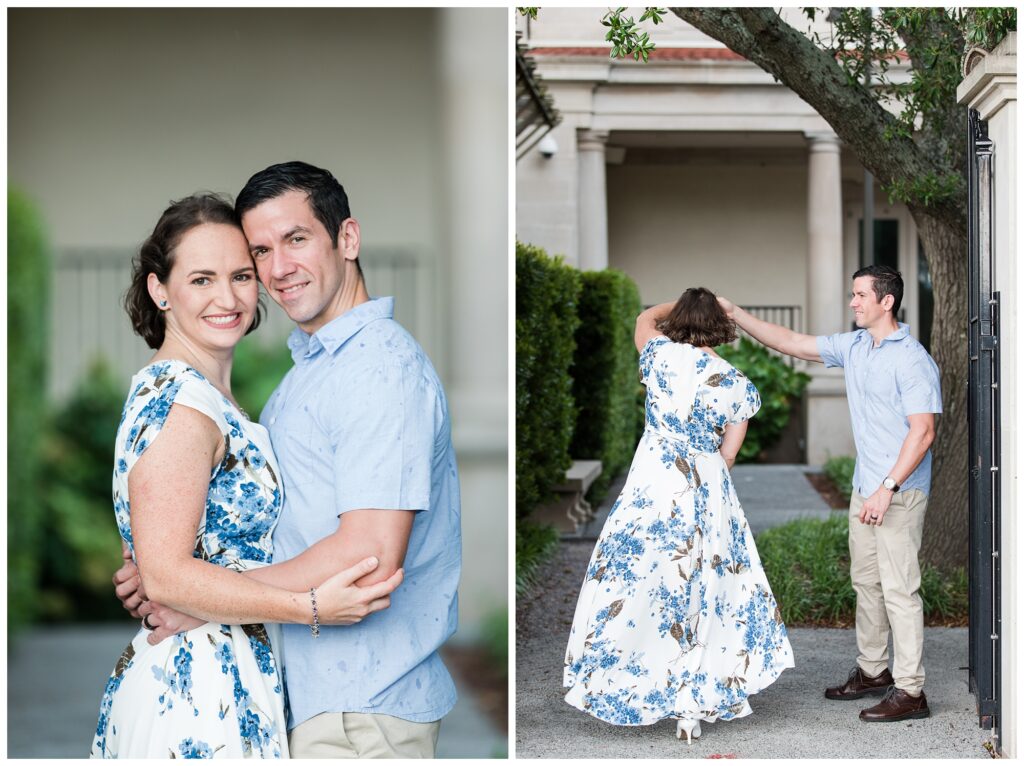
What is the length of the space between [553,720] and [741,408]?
1.28 metres

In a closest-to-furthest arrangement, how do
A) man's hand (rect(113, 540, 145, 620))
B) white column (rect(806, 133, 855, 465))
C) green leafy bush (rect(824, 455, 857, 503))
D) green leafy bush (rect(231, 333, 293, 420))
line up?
man's hand (rect(113, 540, 145, 620)) < green leafy bush (rect(231, 333, 293, 420)) < green leafy bush (rect(824, 455, 857, 503)) < white column (rect(806, 133, 855, 465))

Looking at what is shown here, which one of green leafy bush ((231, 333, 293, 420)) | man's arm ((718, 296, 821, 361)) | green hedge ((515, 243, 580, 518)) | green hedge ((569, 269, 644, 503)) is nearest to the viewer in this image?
man's arm ((718, 296, 821, 361))

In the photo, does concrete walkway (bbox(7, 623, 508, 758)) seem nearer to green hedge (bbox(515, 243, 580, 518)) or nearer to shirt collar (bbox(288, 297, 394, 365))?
green hedge (bbox(515, 243, 580, 518))

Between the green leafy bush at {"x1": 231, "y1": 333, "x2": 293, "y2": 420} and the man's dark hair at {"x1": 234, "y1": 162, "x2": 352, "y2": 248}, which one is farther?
the green leafy bush at {"x1": 231, "y1": 333, "x2": 293, "y2": 420}

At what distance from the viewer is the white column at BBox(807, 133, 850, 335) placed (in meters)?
11.2

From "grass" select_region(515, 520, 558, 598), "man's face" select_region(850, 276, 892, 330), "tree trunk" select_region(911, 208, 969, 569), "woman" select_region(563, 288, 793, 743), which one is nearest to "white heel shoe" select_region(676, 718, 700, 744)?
"woman" select_region(563, 288, 793, 743)

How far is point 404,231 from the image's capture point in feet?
21.2

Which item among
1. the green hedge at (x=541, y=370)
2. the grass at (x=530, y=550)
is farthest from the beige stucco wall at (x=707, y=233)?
the grass at (x=530, y=550)

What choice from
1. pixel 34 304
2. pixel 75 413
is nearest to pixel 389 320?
pixel 34 304

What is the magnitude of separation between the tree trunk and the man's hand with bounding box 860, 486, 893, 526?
1.79 metres

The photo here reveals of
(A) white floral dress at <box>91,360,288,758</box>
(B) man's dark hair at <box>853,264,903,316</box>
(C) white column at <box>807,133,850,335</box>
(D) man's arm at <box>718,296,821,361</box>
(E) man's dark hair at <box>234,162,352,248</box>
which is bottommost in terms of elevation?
(A) white floral dress at <box>91,360,288,758</box>

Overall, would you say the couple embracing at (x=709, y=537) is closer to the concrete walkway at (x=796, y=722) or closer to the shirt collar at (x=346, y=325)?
the concrete walkway at (x=796, y=722)

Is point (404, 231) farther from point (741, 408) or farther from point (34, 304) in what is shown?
point (741, 408)

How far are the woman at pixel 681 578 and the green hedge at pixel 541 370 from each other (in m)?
1.77
